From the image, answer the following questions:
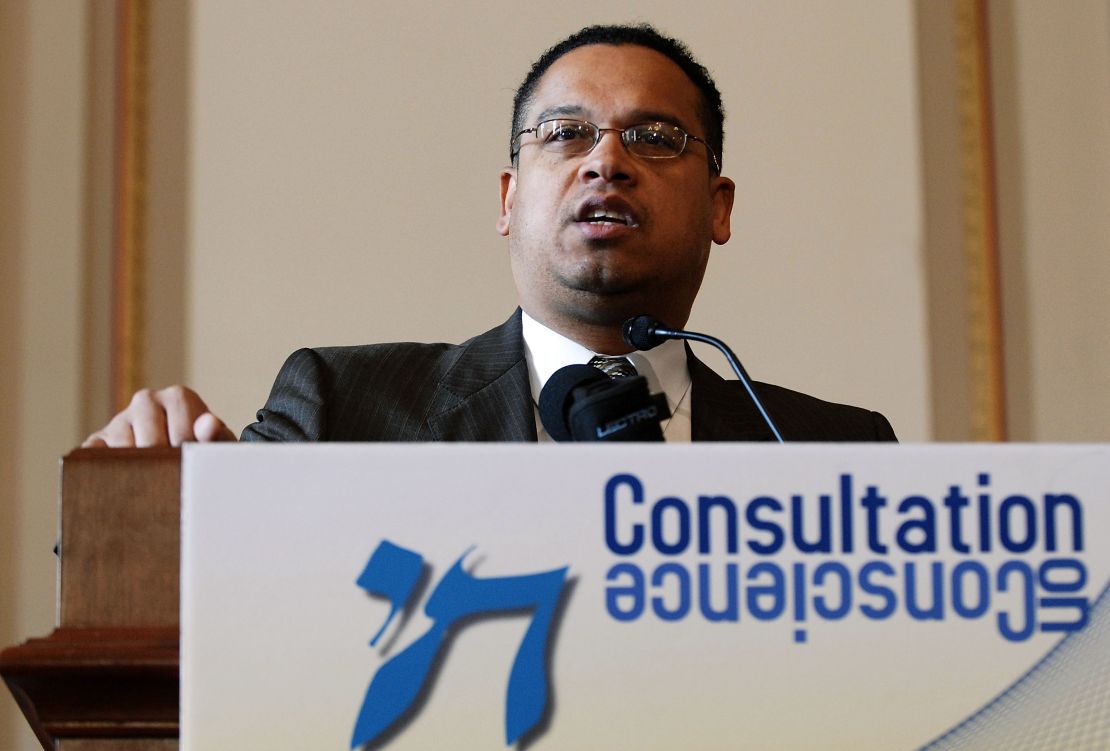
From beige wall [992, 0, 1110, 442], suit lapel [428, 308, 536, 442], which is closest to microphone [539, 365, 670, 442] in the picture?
suit lapel [428, 308, 536, 442]

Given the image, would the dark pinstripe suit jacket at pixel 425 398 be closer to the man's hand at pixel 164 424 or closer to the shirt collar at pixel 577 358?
the shirt collar at pixel 577 358

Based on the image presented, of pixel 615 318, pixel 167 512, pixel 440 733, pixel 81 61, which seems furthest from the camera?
pixel 81 61

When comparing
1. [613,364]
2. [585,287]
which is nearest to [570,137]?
[585,287]

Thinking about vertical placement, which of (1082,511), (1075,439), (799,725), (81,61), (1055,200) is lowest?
(799,725)

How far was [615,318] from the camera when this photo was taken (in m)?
1.74

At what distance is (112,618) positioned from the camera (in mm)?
837

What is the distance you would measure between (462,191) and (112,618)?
1.73 meters

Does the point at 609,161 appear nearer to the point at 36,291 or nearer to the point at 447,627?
the point at 447,627

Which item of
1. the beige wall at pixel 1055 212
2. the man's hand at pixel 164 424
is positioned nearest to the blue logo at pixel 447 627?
the man's hand at pixel 164 424

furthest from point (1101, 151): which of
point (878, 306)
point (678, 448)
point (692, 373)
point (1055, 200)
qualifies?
point (678, 448)

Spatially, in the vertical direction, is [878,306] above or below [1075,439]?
above

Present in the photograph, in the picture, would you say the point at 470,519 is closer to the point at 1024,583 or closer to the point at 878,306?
the point at 1024,583

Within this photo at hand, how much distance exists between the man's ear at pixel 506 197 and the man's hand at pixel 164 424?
0.87 metres

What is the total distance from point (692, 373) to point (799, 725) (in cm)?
110
